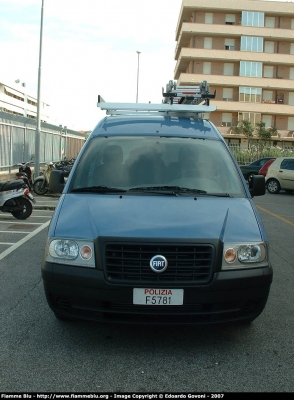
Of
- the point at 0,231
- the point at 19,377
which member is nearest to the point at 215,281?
the point at 19,377

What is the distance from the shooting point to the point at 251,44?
197 feet

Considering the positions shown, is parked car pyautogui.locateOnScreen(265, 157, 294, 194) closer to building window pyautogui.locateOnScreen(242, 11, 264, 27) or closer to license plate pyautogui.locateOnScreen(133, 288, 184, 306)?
license plate pyautogui.locateOnScreen(133, 288, 184, 306)

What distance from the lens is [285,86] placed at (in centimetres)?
6066

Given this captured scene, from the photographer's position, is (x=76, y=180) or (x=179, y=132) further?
(x=179, y=132)

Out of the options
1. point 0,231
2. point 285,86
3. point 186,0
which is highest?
point 186,0

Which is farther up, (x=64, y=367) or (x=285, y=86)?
(x=285, y=86)

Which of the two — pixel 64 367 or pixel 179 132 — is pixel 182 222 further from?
pixel 179 132

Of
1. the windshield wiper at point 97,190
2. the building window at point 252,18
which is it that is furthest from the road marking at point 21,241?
the building window at point 252,18

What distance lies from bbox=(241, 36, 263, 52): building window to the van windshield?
57755 millimetres

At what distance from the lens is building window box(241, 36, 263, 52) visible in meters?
59.9

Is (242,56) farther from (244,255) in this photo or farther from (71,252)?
(71,252)

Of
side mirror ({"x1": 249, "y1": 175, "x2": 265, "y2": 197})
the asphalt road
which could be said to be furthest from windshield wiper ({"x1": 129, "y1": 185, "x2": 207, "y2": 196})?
the asphalt road

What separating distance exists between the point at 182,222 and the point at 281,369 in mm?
1319

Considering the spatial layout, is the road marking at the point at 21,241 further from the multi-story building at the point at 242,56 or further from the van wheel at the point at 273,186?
the multi-story building at the point at 242,56
